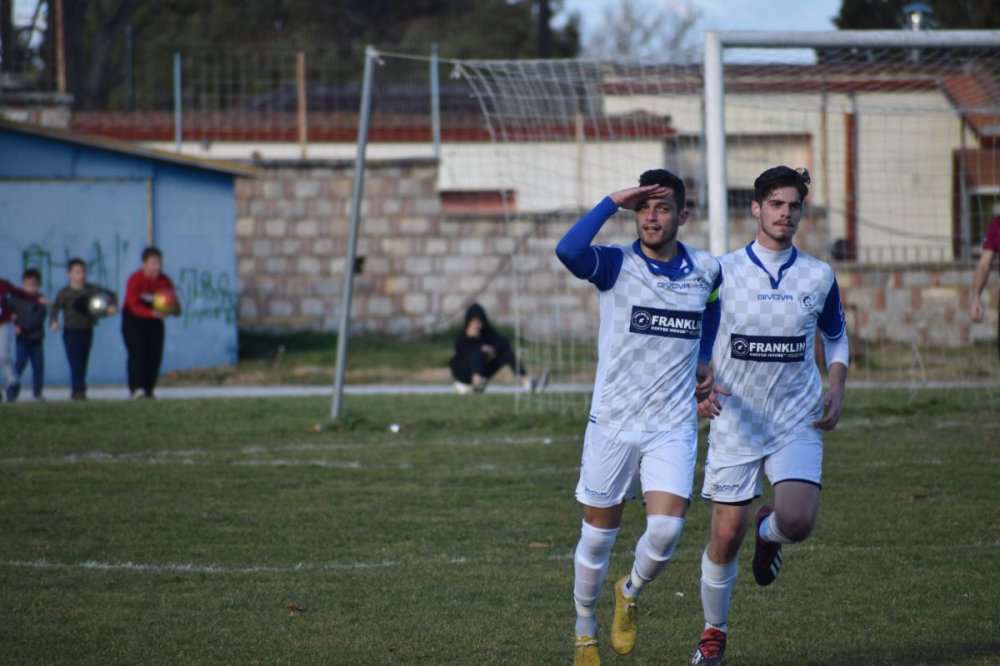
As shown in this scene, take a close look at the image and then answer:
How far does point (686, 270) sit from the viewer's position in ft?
20.4

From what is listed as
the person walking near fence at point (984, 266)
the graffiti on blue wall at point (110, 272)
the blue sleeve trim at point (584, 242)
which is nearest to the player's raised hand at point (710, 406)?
the blue sleeve trim at point (584, 242)

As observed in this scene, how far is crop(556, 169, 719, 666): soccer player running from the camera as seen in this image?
6043mm

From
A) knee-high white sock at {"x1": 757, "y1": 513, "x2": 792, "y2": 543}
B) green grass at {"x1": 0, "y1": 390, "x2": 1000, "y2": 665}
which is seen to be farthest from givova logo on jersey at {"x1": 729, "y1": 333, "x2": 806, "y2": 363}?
green grass at {"x1": 0, "y1": 390, "x2": 1000, "y2": 665}

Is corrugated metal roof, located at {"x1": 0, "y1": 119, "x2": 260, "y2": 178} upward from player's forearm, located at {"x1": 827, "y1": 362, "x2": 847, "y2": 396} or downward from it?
upward

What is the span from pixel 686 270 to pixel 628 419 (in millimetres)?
688

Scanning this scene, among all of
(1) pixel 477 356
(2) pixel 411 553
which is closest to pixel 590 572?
(2) pixel 411 553

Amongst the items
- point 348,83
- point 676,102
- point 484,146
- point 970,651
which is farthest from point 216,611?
point 348,83

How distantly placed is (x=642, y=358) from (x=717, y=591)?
105 centimetres

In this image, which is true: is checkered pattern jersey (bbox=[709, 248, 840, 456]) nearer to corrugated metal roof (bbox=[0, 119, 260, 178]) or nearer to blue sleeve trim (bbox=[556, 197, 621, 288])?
blue sleeve trim (bbox=[556, 197, 621, 288])

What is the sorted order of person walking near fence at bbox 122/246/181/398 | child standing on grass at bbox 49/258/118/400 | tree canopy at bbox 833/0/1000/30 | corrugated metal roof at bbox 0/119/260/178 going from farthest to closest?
tree canopy at bbox 833/0/1000/30 < corrugated metal roof at bbox 0/119/260/178 < child standing on grass at bbox 49/258/118/400 < person walking near fence at bbox 122/246/181/398

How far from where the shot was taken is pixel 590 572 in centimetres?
609

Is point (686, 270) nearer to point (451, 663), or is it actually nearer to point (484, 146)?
point (451, 663)

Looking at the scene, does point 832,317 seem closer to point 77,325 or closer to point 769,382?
point 769,382

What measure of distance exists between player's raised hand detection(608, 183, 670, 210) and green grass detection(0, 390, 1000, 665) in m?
1.91
